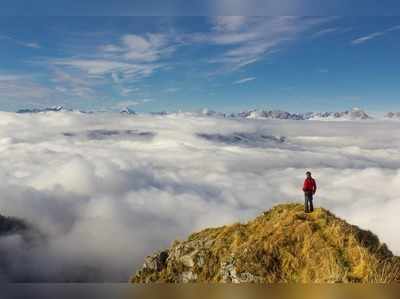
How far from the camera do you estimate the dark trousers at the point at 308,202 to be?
54.7 meters

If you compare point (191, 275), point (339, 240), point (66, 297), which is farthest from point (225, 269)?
point (66, 297)

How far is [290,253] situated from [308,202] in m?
8.18

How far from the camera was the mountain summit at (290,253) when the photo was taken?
4434 centimetres

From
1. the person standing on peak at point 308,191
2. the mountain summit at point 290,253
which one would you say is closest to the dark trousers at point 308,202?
the person standing on peak at point 308,191

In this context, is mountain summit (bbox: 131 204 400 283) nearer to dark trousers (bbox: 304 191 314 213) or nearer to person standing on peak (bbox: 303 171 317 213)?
dark trousers (bbox: 304 191 314 213)

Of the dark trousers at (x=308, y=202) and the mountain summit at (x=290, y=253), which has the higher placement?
the dark trousers at (x=308, y=202)

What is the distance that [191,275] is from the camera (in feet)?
195

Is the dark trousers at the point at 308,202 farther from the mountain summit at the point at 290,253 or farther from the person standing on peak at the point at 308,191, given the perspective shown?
the mountain summit at the point at 290,253

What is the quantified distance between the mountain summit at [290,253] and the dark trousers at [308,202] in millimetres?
843

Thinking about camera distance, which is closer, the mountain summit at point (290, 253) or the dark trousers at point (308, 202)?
the mountain summit at point (290, 253)

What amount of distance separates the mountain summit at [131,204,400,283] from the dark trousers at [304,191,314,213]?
843mm

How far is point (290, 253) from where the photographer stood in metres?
49.3

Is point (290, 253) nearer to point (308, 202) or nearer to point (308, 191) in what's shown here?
point (308, 191)

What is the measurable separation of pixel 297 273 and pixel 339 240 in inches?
186
